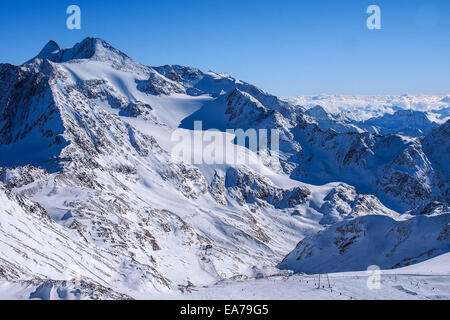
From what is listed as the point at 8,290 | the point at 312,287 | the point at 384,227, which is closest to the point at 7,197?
the point at 8,290

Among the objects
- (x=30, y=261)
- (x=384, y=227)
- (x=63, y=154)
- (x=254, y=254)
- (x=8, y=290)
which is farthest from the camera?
(x=254, y=254)

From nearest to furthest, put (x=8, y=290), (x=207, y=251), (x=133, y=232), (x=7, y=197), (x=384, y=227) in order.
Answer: (x=8, y=290) → (x=7, y=197) → (x=384, y=227) → (x=133, y=232) → (x=207, y=251)

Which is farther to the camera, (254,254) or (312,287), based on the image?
(254,254)

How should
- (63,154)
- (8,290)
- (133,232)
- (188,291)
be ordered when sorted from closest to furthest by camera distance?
(8,290), (188,291), (133,232), (63,154)
